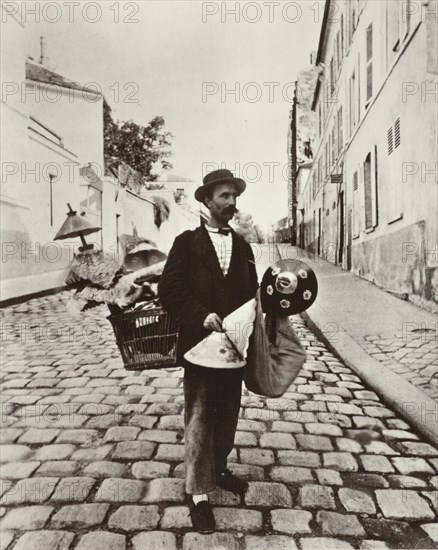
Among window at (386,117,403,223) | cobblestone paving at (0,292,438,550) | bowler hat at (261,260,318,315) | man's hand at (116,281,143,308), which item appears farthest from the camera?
window at (386,117,403,223)

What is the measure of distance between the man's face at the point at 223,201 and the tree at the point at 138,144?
1.05 feet

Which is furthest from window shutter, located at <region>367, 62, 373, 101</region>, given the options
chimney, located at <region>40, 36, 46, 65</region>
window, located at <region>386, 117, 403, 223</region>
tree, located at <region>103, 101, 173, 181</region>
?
chimney, located at <region>40, 36, 46, 65</region>

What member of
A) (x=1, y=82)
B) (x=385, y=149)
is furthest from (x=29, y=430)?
(x=385, y=149)

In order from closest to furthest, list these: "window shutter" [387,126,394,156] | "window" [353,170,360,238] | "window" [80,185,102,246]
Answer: "window" [80,185,102,246]
"window shutter" [387,126,394,156]
"window" [353,170,360,238]

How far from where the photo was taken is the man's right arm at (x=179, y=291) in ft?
4.94

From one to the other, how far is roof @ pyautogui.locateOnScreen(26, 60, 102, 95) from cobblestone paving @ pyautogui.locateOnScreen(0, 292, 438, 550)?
34.9 inches

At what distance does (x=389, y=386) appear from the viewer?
2.35m

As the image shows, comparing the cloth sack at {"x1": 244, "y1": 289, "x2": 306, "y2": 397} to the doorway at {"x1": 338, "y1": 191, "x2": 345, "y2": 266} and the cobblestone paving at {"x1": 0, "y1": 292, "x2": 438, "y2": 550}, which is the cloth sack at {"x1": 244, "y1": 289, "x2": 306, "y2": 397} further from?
the doorway at {"x1": 338, "y1": 191, "x2": 345, "y2": 266}

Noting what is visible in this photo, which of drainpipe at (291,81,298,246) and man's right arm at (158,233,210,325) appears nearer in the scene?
man's right arm at (158,233,210,325)

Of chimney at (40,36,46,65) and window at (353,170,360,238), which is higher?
chimney at (40,36,46,65)

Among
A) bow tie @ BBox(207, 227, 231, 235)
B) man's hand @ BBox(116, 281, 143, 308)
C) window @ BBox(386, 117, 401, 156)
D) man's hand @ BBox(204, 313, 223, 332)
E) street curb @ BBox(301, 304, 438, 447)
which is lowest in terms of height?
street curb @ BBox(301, 304, 438, 447)

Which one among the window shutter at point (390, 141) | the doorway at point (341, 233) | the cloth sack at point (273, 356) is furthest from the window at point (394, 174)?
the cloth sack at point (273, 356)

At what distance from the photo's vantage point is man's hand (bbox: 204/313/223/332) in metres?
1.50

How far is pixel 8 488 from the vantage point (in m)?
1.85
